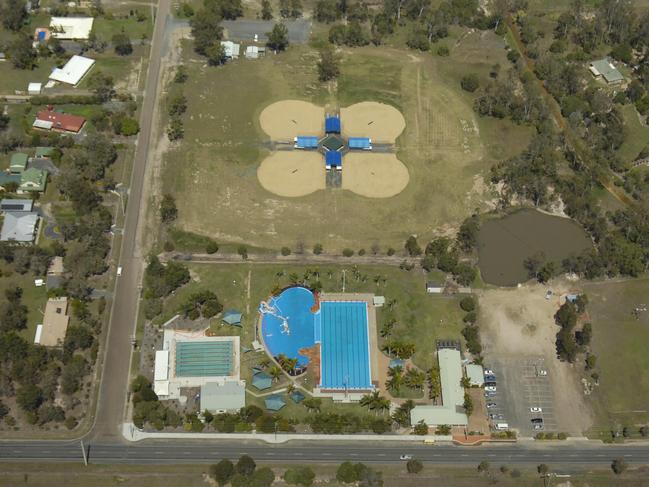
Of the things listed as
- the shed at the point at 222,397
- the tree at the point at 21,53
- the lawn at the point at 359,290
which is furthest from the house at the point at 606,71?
the tree at the point at 21,53

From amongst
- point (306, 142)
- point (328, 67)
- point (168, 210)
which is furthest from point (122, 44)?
point (306, 142)

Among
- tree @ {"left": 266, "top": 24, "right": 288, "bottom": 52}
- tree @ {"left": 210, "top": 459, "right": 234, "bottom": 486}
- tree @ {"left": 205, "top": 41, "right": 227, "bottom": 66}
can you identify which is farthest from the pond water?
tree @ {"left": 205, "top": 41, "right": 227, "bottom": 66}

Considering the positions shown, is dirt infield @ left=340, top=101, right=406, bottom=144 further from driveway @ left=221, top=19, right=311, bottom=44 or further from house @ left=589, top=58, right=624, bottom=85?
house @ left=589, top=58, right=624, bottom=85

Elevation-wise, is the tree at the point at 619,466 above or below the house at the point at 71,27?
below

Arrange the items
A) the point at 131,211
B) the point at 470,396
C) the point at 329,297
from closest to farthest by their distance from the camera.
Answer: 1. the point at 470,396
2. the point at 329,297
3. the point at 131,211

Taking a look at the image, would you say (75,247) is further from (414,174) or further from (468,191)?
(468,191)

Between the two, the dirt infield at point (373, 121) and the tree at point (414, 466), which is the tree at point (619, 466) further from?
the dirt infield at point (373, 121)

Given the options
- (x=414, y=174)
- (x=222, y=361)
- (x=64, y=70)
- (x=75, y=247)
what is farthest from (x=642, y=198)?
(x=64, y=70)
